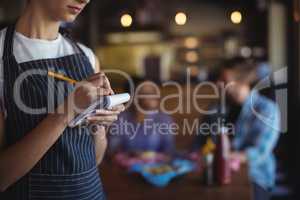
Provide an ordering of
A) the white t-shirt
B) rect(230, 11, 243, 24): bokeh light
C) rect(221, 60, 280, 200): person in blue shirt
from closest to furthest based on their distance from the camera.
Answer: the white t-shirt < rect(230, 11, 243, 24): bokeh light < rect(221, 60, 280, 200): person in blue shirt

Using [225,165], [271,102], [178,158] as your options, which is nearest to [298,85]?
[271,102]

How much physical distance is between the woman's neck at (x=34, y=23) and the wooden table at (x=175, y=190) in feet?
2.38

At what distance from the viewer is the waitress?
0.81m

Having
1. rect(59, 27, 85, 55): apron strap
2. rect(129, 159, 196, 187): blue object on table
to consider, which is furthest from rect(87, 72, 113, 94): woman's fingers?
rect(129, 159, 196, 187): blue object on table

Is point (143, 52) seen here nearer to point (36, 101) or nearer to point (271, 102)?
point (271, 102)

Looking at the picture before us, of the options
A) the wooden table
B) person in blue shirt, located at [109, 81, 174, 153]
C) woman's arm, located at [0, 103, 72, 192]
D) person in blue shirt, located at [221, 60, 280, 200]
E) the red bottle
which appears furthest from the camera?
person in blue shirt, located at [221, 60, 280, 200]

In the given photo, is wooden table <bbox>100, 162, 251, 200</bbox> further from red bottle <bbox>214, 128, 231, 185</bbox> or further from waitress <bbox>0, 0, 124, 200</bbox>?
waitress <bbox>0, 0, 124, 200</bbox>

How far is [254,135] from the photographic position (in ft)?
7.02

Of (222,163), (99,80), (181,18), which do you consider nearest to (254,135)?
(222,163)

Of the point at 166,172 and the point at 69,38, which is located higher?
the point at 69,38

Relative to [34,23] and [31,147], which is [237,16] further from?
[31,147]

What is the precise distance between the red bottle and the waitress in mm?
850

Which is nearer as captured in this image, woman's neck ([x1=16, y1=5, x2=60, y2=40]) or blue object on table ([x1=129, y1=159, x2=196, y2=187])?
woman's neck ([x1=16, y1=5, x2=60, y2=40])

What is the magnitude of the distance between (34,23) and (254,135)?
59.0 inches
